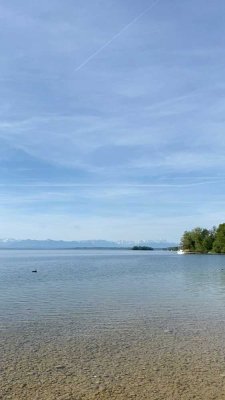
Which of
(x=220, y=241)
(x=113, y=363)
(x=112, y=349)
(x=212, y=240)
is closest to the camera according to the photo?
(x=113, y=363)

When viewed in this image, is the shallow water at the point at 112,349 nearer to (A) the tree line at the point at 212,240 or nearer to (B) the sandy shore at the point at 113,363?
(B) the sandy shore at the point at 113,363

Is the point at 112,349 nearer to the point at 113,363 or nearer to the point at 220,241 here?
the point at 113,363

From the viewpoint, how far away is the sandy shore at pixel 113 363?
11.4 metres

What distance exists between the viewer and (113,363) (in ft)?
47.6

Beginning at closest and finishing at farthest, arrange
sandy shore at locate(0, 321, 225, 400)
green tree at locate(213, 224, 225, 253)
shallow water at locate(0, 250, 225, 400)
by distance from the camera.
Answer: sandy shore at locate(0, 321, 225, 400)
shallow water at locate(0, 250, 225, 400)
green tree at locate(213, 224, 225, 253)

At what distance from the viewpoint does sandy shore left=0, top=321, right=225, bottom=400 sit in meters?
11.4

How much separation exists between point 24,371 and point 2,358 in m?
2.06

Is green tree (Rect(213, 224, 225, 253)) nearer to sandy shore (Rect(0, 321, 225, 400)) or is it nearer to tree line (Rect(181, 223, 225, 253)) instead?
tree line (Rect(181, 223, 225, 253))

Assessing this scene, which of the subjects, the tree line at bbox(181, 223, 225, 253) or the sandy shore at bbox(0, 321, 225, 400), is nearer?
the sandy shore at bbox(0, 321, 225, 400)

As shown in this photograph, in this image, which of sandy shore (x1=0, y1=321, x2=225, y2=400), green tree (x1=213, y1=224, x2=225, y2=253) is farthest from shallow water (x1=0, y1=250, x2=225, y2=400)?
green tree (x1=213, y1=224, x2=225, y2=253)

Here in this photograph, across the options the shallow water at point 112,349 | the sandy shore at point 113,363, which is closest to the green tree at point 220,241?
the shallow water at point 112,349

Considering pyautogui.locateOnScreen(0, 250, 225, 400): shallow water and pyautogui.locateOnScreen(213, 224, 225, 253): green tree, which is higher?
pyautogui.locateOnScreen(213, 224, 225, 253): green tree

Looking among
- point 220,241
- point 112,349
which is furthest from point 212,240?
point 112,349

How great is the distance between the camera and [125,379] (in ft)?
41.3
